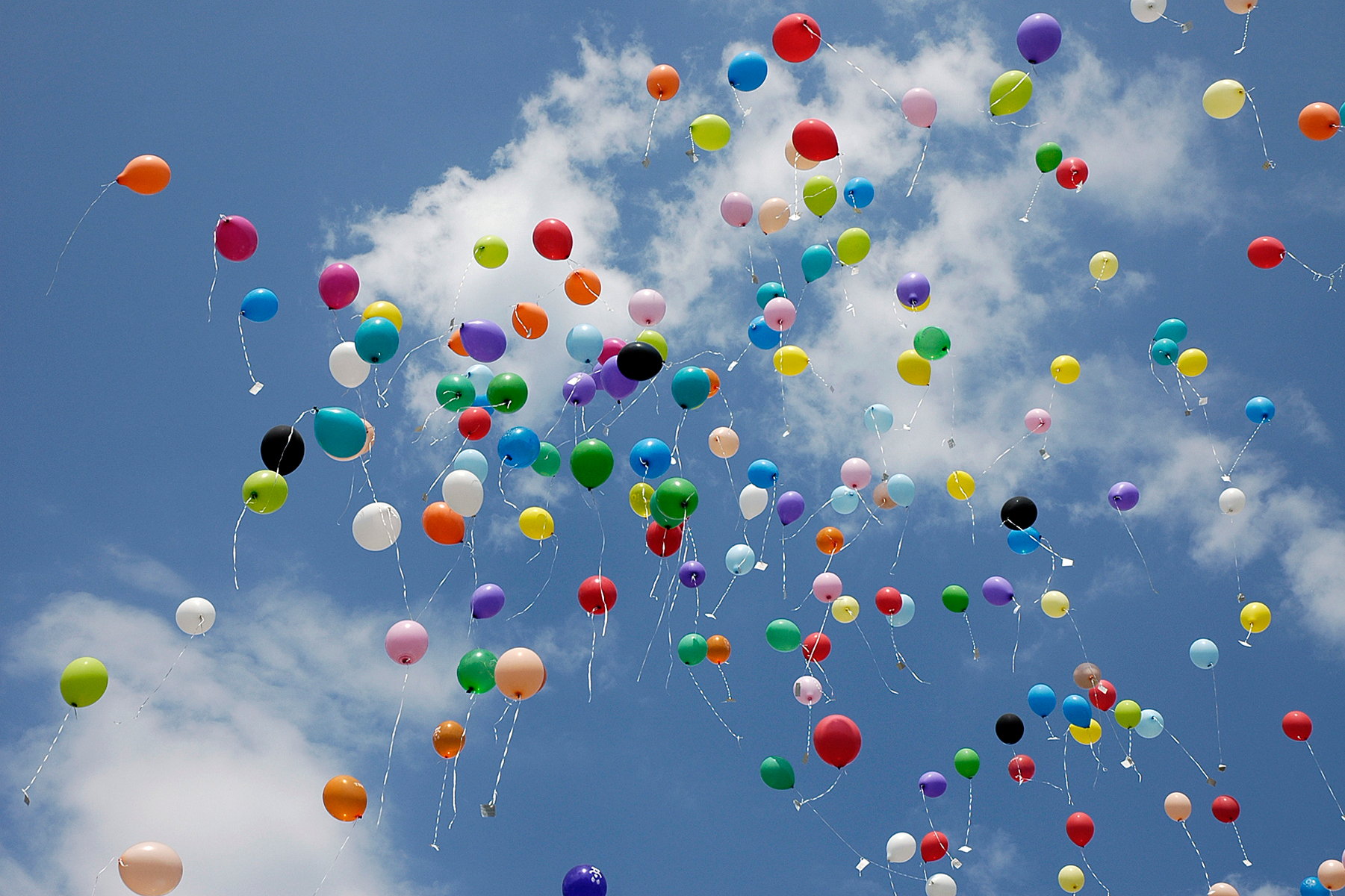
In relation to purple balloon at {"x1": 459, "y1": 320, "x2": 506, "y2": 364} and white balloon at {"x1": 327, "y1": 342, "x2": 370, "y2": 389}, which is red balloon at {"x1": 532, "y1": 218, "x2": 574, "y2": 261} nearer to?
purple balloon at {"x1": 459, "y1": 320, "x2": 506, "y2": 364}

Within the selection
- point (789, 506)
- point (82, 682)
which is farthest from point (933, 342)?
point (82, 682)

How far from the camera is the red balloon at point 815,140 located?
10.4m

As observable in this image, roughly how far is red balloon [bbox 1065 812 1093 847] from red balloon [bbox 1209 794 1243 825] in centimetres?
166

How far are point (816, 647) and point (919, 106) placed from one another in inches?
252

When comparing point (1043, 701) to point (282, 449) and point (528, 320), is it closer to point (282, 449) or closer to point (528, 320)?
point (528, 320)

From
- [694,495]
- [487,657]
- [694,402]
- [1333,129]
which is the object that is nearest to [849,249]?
[694,402]

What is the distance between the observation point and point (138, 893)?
27.4 feet

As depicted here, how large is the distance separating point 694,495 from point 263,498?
4.32 meters

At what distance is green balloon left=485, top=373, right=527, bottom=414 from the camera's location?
1005 centimetres

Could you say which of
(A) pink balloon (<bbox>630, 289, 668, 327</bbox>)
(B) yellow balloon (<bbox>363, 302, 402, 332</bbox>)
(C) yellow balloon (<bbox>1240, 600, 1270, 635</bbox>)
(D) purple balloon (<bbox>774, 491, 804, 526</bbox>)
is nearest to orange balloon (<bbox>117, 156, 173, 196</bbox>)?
(B) yellow balloon (<bbox>363, 302, 402, 332</bbox>)

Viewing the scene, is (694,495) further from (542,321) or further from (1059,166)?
(1059,166)

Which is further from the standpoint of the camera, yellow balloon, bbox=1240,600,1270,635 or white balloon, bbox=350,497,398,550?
yellow balloon, bbox=1240,600,1270,635

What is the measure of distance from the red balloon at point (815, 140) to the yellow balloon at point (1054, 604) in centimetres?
609

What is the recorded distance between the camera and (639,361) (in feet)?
32.7
